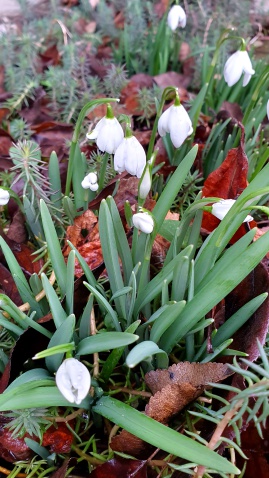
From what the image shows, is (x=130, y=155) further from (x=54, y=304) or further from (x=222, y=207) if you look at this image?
(x=54, y=304)

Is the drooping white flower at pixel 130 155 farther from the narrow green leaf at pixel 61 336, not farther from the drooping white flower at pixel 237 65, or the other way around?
the drooping white flower at pixel 237 65

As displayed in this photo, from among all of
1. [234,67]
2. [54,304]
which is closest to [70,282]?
[54,304]

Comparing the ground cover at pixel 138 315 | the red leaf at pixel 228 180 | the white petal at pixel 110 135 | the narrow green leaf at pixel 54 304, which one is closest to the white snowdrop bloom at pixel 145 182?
the ground cover at pixel 138 315

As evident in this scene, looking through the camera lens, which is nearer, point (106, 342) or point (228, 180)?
point (106, 342)

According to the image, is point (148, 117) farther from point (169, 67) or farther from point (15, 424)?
point (15, 424)

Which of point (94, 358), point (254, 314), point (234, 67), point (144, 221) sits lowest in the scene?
point (94, 358)

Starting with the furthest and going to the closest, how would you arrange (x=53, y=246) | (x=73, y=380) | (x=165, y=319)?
(x=53, y=246)
(x=165, y=319)
(x=73, y=380)

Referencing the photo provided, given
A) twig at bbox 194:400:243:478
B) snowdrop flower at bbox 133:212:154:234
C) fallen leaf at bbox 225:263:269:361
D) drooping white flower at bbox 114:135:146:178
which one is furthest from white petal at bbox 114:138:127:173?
twig at bbox 194:400:243:478
